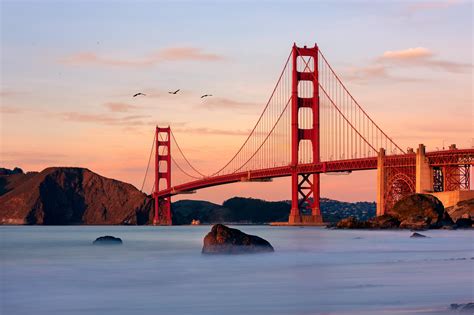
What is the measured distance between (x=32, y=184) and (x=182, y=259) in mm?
154181

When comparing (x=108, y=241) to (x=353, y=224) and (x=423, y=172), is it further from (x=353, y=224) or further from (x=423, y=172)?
(x=423, y=172)

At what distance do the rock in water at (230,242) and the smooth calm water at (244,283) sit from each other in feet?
1.53

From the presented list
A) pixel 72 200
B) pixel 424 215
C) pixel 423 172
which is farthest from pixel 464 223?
pixel 72 200

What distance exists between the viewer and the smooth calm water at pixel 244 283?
2039 cm

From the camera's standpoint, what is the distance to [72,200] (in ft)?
619

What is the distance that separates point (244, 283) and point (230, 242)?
9.37 m

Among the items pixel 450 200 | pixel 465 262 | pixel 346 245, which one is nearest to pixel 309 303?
pixel 465 262

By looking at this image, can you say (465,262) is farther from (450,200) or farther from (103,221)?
(103,221)

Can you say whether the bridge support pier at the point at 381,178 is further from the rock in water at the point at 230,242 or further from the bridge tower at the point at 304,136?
the rock in water at the point at 230,242

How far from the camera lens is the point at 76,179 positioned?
193000 millimetres

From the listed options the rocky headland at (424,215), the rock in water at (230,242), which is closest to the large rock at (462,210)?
the rocky headland at (424,215)

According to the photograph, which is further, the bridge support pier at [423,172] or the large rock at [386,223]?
the bridge support pier at [423,172]

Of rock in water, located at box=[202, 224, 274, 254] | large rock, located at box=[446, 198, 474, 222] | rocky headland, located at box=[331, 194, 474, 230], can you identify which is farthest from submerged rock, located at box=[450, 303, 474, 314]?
large rock, located at box=[446, 198, 474, 222]

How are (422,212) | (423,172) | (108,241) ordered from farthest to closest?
(423,172)
(422,212)
(108,241)
